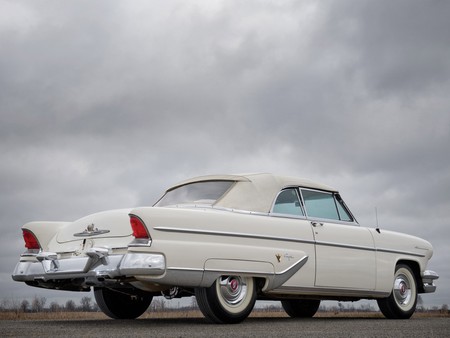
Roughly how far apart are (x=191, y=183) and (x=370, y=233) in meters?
2.86

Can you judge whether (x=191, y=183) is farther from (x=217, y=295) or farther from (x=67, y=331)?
(x=67, y=331)

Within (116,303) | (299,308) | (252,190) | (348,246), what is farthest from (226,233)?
(299,308)

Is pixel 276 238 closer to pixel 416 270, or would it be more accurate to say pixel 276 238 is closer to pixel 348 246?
pixel 348 246

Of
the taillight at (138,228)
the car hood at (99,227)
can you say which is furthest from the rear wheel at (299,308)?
the taillight at (138,228)

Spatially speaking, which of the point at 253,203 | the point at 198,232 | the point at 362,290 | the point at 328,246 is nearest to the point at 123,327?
the point at 198,232

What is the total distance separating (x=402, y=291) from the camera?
34.3ft

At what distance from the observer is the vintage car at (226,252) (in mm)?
7258

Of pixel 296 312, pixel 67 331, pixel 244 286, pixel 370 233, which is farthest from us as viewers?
pixel 296 312

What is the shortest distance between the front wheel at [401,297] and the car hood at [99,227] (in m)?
4.64

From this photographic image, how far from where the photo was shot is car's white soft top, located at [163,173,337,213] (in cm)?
830

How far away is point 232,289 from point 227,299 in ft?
0.43

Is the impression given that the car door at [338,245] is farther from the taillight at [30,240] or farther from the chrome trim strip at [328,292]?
the taillight at [30,240]

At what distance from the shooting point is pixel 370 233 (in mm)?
9945

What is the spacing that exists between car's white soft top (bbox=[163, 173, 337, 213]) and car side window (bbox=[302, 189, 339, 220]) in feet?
1.20
